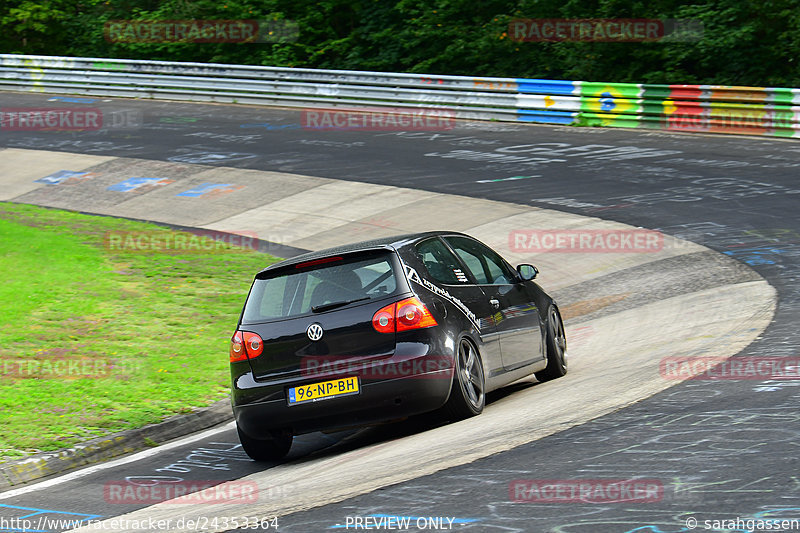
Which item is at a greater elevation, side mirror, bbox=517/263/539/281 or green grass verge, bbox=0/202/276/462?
side mirror, bbox=517/263/539/281

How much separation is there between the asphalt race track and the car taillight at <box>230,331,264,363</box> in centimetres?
81

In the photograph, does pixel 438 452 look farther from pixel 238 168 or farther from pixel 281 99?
pixel 281 99

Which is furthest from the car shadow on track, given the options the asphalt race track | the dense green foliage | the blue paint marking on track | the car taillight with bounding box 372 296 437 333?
the dense green foliage

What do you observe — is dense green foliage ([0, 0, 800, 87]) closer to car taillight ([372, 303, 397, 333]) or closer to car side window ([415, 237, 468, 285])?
car side window ([415, 237, 468, 285])

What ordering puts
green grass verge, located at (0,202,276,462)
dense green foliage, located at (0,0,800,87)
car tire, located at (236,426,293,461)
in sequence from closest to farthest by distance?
car tire, located at (236,426,293,461) < green grass verge, located at (0,202,276,462) < dense green foliage, located at (0,0,800,87)

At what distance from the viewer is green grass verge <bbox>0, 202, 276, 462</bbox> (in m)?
9.21

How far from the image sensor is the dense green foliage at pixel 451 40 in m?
28.0

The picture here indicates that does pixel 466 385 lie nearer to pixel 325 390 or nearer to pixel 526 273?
pixel 325 390

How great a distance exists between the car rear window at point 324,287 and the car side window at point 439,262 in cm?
44

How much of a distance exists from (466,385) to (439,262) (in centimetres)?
108

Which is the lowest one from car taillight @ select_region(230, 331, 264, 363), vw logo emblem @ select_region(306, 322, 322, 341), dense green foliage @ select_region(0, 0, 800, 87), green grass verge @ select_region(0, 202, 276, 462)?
green grass verge @ select_region(0, 202, 276, 462)

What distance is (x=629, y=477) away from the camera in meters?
5.43

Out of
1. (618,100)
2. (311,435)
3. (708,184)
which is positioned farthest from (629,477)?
(618,100)

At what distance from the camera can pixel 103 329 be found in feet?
40.7
